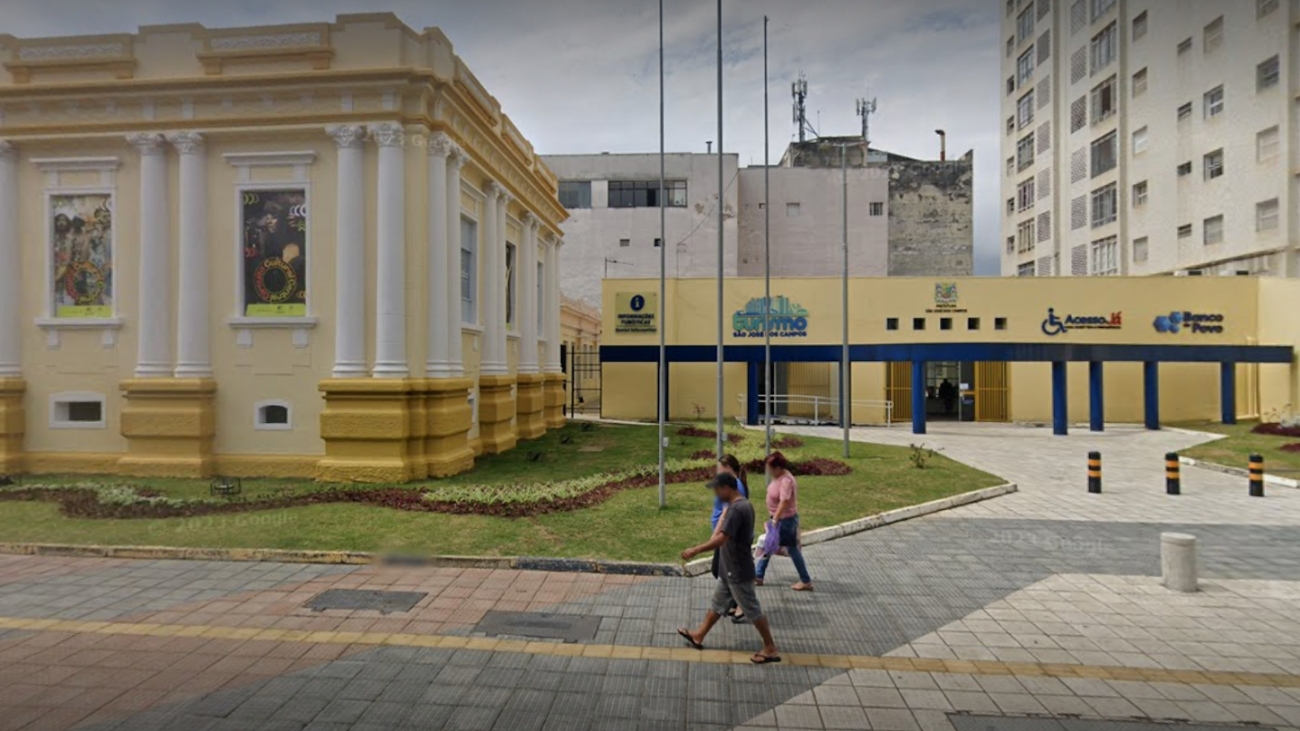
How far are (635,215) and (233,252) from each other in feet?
95.4

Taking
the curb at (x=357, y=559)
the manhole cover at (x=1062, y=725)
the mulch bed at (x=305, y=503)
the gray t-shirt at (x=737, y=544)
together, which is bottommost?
the manhole cover at (x=1062, y=725)

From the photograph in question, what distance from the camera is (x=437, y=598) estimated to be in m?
6.86

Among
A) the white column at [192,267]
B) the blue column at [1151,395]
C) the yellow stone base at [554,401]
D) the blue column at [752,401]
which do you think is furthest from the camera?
the blue column at [752,401]

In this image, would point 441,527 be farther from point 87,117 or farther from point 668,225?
point 668,225

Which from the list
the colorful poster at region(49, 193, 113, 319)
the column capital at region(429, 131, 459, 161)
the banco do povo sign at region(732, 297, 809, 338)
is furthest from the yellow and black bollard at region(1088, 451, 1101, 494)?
the colorful poster at region(49, 193, 113, 319)

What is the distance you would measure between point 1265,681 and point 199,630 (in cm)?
887

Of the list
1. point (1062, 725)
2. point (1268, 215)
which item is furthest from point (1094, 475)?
point (1268, 215)

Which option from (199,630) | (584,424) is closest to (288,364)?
(199,630)

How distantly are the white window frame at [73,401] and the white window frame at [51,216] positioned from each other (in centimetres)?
113

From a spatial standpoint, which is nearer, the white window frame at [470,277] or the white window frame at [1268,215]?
the white window frame at [470,277]

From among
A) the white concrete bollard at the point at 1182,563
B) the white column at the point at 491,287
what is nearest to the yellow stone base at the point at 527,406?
the white column at the point at 491,287

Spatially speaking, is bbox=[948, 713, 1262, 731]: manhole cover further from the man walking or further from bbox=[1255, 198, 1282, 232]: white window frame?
bbox=[1255, 198, 1282, 232]: white window frame

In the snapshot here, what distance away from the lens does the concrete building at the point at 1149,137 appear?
2820cm

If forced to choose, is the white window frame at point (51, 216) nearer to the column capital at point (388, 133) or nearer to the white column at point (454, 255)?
the column capital at point (388, 133)
